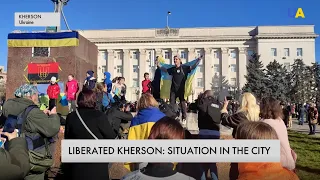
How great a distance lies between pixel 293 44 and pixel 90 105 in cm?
7478

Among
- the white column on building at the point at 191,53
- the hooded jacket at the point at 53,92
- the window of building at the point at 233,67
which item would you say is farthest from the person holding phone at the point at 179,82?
the window of building at the point at 233,67

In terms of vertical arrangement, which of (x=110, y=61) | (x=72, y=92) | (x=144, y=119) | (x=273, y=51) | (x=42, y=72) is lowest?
(x=144, y=119)

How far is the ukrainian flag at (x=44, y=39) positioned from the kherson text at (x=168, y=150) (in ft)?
35.7

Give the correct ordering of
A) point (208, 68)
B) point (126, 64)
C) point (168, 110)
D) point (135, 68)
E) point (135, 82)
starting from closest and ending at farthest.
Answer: point (168, 110), point (208, 68), point (135, 82), point (126, 64), point (135, 68)

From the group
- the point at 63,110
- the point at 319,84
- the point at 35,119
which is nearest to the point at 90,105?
the point at 35,119

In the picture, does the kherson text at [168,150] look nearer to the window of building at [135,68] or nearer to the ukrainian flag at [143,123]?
the ukrainian flag at [143,123]

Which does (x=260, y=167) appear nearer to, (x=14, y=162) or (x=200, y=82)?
(x=14, y=162)

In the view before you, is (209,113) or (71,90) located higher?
(71,90)

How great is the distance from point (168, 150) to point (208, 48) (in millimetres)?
73863

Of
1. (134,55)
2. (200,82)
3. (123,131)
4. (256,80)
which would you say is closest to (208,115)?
(123,131)

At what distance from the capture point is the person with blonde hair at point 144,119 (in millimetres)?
3916

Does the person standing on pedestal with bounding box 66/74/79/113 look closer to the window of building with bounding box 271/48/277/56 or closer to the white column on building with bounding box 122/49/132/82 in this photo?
the white column on building with bounding box 122/49/132/82

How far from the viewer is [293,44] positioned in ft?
234

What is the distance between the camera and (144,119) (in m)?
3.97
